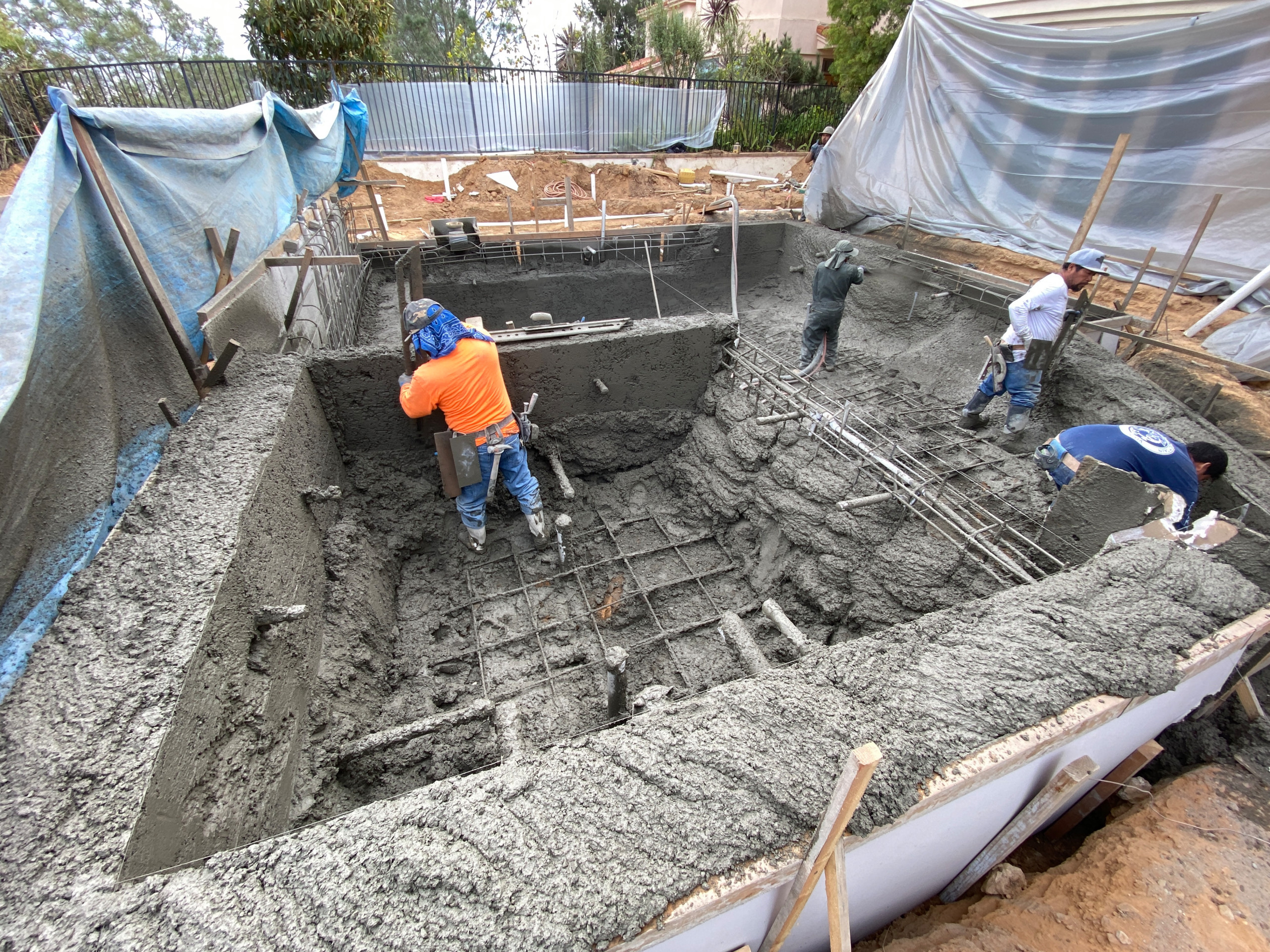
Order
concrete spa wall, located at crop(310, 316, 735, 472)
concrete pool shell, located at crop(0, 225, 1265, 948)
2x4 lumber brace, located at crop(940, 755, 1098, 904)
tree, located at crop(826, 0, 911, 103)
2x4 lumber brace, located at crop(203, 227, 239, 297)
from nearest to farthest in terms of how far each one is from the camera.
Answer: concrete pool shell, located at crop(0, 225, 1265, 948)
2x4 lumber brace, located at crop(940, 755, 1098, 904)
2x4 lumber brace, located at crop(203, 227, 239, 297)
concrete spa wall, located at crop(310, 316, 735, 472)
tree, located at crop(826, 0, 911, 103)

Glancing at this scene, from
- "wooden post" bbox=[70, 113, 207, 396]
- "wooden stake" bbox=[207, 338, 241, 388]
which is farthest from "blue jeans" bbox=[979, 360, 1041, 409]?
"wooden post" bbox=[70, 113, 207, 396]

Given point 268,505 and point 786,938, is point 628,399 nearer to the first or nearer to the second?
→ point 268,505

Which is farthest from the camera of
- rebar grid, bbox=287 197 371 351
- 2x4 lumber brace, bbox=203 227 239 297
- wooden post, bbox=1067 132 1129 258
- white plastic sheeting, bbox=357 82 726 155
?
white plastic sheeting, bbox=357 82 726 155

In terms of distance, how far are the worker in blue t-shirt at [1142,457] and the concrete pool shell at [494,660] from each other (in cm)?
47

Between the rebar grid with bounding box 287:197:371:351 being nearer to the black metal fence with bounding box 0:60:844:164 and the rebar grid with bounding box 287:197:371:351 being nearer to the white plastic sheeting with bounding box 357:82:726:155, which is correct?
the black metal fence with bounding box 0:60:844:164

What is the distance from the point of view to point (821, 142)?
13969 mm

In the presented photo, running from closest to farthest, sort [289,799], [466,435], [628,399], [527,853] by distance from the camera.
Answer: [527,853] → [289,799] → [466,435] → [628,399]

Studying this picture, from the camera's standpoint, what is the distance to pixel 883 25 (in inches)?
569

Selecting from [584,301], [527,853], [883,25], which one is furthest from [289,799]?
[883,25]

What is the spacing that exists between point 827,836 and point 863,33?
18065 mm

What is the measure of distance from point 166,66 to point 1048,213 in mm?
17107

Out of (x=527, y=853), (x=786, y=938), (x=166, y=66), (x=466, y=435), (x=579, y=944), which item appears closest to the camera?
(x=579, y=944)

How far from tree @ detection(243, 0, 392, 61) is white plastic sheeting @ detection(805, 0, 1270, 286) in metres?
11.3

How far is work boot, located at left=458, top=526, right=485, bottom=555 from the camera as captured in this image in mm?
4609
